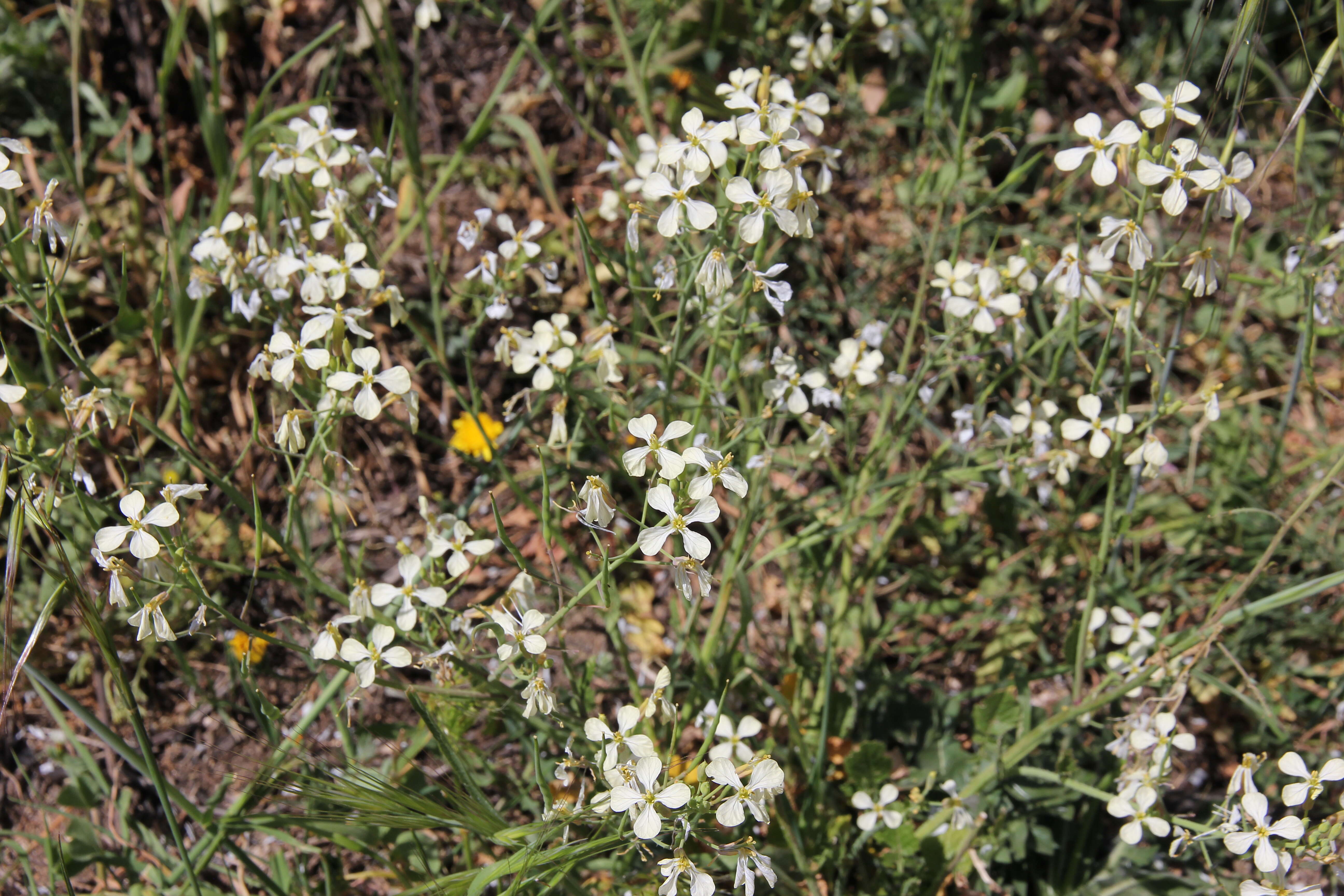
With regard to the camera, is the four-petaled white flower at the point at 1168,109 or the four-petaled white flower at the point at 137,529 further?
the four-petaled white flower at the point at 1168,109

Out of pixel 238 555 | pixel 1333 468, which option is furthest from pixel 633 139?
pixel 1333 468

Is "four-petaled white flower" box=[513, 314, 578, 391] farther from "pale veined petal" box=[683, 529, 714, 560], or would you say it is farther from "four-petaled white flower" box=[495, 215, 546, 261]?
"pale veined petal" box=[683, 529, 714, 560]

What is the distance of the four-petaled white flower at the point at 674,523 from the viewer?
153 centimetres

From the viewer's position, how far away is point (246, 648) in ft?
8.67

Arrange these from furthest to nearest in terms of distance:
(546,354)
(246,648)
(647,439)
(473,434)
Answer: (473,434)
(246,648)
(546,354)
(647,439)

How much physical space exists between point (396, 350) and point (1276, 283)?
8.72ft

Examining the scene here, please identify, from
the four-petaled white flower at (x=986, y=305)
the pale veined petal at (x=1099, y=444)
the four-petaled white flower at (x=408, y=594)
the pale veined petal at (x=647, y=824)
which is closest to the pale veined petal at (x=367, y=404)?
the four-petaled white flower at (x=408, y=594)

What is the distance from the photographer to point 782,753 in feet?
7.91

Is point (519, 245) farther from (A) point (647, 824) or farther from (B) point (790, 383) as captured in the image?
(A) point (647, 824)

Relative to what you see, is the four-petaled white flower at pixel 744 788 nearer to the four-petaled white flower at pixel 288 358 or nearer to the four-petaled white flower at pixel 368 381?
the four-petaled white flower at pixel 368 381

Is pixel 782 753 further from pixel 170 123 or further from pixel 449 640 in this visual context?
pixel 170 123

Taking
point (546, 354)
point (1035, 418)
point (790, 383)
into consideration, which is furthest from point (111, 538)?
point (1035, 418)

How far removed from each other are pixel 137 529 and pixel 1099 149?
2.00m

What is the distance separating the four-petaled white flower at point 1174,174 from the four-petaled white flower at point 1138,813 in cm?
122
